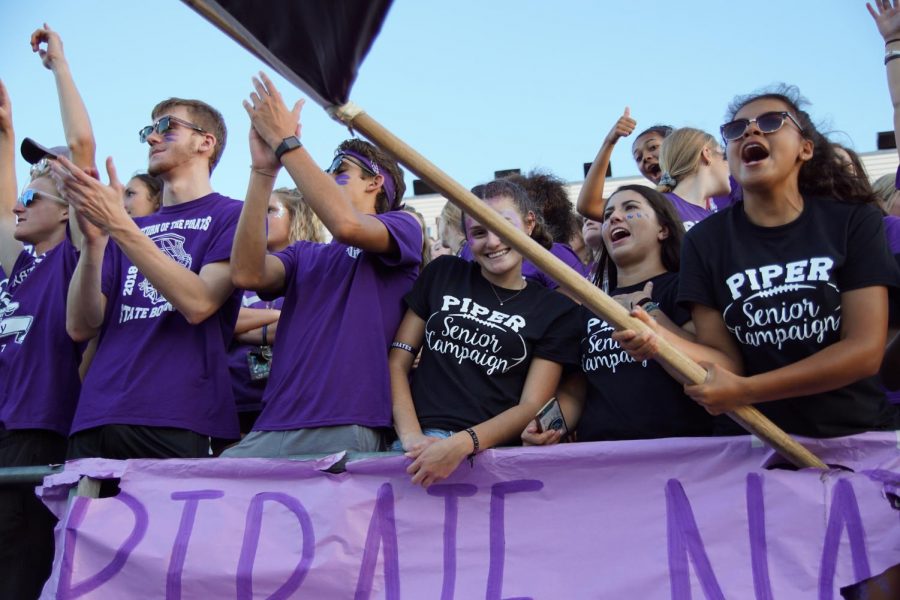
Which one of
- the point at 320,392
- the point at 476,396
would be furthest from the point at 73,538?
the point at 476,396

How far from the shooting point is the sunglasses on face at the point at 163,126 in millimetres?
4238

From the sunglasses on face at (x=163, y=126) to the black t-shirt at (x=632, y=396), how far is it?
2023 millimetres

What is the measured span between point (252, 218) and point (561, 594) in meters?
1.64

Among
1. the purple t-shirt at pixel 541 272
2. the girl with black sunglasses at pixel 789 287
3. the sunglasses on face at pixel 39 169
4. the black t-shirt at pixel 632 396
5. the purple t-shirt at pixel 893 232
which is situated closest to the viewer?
the girl with black sunglasses at pixel 789 287

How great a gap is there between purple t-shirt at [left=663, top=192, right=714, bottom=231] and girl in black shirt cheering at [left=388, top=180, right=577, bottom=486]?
0.98 m

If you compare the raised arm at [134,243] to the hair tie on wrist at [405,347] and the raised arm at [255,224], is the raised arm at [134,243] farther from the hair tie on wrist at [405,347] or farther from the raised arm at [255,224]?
the hair tie on wrist at [405,347]

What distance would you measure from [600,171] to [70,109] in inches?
95.3

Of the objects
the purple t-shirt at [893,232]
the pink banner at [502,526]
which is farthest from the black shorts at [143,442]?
the purple t-shirt at [893,232]

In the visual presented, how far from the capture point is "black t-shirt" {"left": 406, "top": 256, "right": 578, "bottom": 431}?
3.36m

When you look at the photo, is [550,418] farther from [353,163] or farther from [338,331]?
[353,163]

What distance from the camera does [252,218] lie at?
11.4 feet

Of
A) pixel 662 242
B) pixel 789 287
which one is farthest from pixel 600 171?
pixel 789 287

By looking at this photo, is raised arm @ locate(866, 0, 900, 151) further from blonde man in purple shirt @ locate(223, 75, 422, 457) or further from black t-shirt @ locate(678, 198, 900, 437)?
blonde man in purple shirt @ locate(223, 75, 422, 457)

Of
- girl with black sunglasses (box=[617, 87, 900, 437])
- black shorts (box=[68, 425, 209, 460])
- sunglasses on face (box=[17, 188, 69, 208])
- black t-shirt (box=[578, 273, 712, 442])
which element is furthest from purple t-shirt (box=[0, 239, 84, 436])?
girl with black sunglasses (box=[617, 87, 900, 437])
